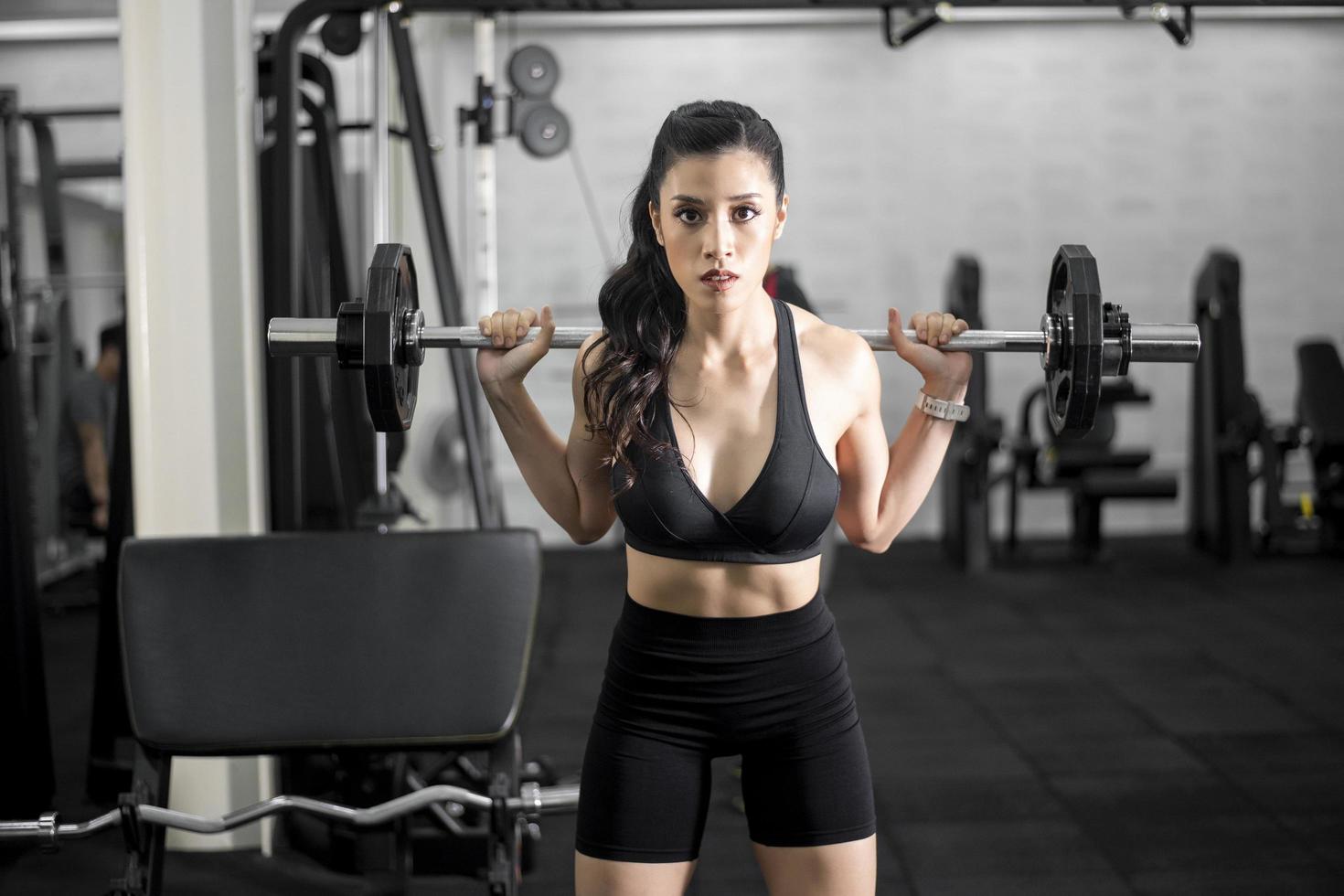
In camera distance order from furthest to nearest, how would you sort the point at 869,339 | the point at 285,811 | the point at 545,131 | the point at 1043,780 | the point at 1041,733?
1. the point at 545,131
2. the point at 1041,733
3. the point at 1043,780
4. the point at 285,811
5. the point at 869,339

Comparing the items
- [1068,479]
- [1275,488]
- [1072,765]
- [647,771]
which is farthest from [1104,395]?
[647,771]

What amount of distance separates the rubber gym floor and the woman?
1333 mm

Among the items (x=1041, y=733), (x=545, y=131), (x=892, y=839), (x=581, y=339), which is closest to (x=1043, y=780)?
(x=1041, y=733)

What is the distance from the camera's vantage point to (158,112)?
2.73 m

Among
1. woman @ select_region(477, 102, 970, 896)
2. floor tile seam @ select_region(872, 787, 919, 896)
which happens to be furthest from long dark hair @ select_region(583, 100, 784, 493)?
floor tile seam @ select_region(872, 787, 919, 896)

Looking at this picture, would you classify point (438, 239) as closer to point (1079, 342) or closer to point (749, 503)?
point (749, 503)

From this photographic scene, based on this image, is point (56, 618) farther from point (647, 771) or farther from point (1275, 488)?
point (1275, 488)

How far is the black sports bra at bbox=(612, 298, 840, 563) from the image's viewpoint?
147cm

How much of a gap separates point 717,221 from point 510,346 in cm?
33

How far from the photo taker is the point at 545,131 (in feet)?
15.5

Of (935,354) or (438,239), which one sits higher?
(438,239)

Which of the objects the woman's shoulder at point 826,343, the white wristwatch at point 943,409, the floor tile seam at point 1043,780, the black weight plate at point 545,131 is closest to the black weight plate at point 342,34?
the black weight plate at point 545,131

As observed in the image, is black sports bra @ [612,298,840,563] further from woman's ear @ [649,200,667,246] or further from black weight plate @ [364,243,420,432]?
black weight plate @ [364,243,420,432]

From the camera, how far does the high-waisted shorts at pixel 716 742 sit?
4.89 feet
